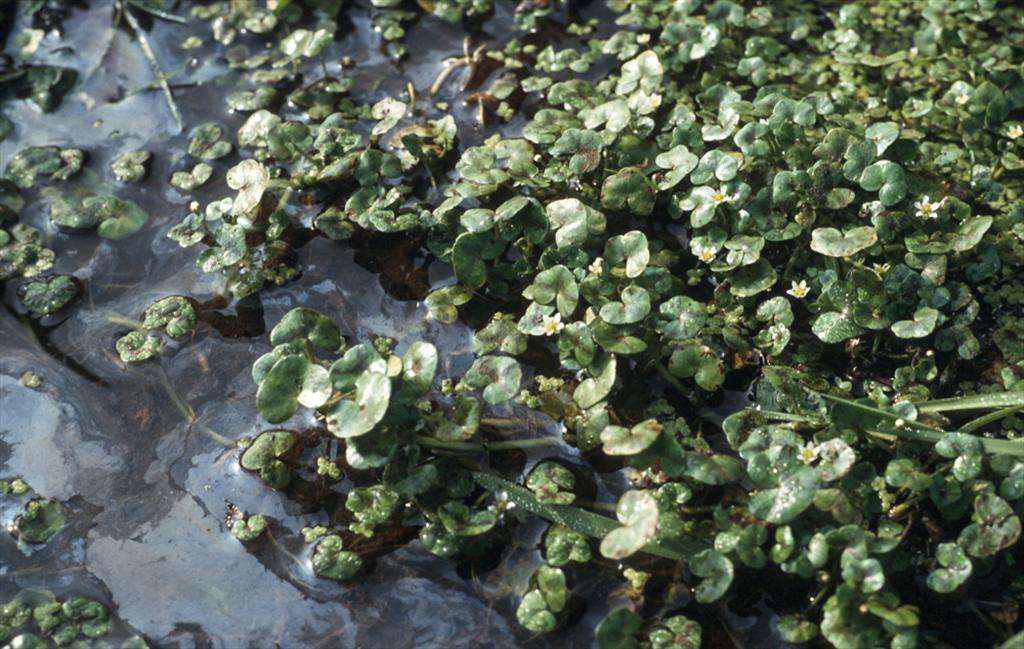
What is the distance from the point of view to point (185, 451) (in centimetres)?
339

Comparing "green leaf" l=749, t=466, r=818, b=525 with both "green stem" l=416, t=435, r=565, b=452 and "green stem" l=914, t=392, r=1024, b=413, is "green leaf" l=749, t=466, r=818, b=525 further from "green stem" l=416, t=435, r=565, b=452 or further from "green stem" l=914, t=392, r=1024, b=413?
"green stem" l=416, t=435, r=565, b=452

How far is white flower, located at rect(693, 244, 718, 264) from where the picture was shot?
3516 millimetres

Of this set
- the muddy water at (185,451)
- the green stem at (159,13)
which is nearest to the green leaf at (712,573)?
the muddy water at (185,451)

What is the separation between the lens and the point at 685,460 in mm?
2963

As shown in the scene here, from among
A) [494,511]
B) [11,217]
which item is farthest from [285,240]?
[494,511]

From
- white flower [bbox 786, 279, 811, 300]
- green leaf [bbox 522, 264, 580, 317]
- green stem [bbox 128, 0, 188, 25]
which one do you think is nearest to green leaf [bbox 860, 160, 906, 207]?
white flower [bbox 786, 279, 811, 300]

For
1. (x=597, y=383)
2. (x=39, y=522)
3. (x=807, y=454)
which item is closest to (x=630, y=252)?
(x=597, y=383)

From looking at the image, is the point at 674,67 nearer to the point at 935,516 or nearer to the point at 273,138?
the point at 273,138

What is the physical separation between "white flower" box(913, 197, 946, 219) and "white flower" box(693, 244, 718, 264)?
2.29 feet

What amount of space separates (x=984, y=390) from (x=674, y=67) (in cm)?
181

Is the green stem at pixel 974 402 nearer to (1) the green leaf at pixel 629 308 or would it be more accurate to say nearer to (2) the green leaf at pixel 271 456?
(1) the green leaf at pixel 629 308

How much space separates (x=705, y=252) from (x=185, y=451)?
190 centimetres

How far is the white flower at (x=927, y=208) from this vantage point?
344 cm

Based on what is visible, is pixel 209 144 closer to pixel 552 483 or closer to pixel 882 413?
pixel 552 483
